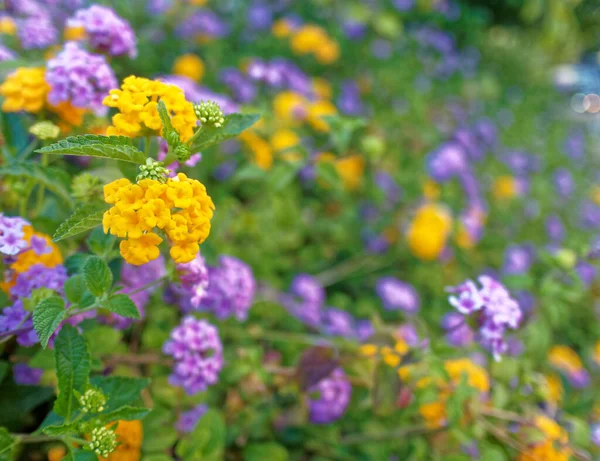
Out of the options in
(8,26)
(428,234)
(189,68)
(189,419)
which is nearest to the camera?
(189,419)

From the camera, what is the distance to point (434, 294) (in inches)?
88.3

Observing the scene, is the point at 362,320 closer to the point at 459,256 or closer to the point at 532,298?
the point at 459,256

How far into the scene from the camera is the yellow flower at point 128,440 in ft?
3.03

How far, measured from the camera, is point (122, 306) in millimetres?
760

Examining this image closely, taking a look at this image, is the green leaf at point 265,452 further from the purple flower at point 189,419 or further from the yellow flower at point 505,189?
the yellow flower at point 505,189

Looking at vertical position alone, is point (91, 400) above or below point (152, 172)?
below

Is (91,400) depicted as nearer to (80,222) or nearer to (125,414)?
(125,414)

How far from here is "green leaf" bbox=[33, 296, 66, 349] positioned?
0.69m

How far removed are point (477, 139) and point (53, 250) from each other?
2721 millimetres

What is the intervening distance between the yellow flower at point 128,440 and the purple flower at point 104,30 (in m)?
0.80

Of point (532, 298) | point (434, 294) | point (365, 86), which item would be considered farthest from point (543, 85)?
point (434, 294)

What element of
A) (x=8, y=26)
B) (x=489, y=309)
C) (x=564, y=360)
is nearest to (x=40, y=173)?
(x=489, y=309)

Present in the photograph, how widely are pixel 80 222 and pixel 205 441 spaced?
0.60 metres

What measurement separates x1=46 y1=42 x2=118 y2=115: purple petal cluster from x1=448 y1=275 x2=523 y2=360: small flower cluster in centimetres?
85
